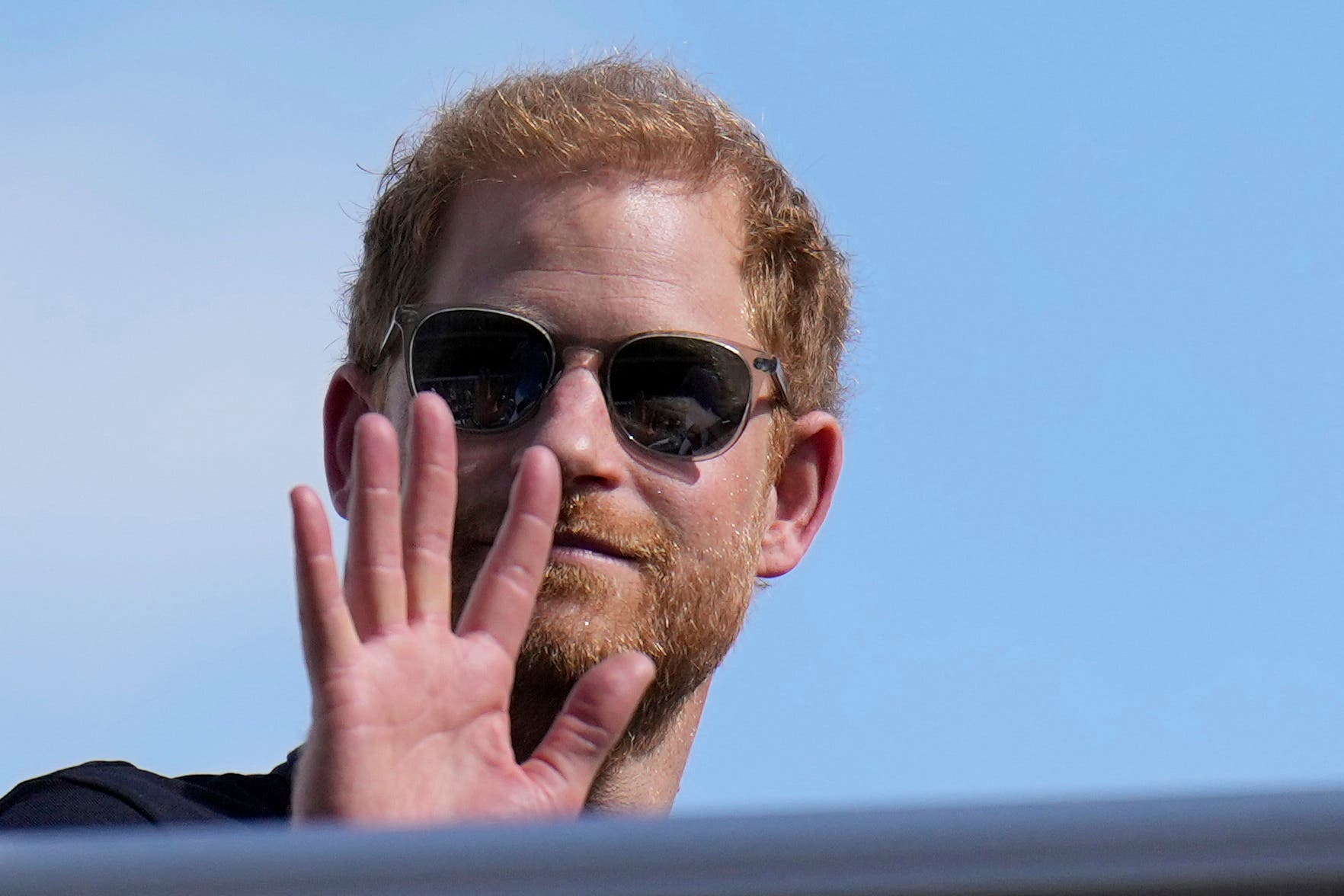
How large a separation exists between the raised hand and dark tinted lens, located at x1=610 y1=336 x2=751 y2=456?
3.91ft

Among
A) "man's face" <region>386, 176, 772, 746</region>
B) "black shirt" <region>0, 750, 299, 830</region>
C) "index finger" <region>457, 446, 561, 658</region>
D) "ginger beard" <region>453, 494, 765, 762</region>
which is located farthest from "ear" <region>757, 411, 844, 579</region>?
"index finger" <region>457, 446, 561, 658</region>

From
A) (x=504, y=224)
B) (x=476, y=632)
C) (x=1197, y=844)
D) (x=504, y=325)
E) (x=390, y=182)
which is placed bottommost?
(x=1197, y=844)

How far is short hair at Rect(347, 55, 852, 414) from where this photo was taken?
339cm

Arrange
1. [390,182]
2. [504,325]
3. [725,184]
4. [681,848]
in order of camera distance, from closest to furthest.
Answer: [681,848] < [504,325] < [725,184] < [390,182]

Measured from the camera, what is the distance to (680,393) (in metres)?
3.02

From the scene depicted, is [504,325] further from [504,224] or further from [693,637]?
[693,637]

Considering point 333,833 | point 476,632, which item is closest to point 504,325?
point 476,632

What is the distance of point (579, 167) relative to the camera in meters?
3.32

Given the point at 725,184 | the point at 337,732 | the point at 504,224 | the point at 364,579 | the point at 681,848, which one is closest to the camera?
the point at 681,848

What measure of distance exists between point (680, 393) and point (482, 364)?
39cm

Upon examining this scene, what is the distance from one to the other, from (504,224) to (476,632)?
1712 millimetres

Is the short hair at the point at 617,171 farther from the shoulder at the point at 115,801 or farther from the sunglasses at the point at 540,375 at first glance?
the shoulder at the point at 115,801

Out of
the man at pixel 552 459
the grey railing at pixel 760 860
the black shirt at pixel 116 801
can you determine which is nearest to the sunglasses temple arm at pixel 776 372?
the man at pixel 552 459

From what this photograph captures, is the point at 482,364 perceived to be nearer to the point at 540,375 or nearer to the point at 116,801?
the point at 540,375
